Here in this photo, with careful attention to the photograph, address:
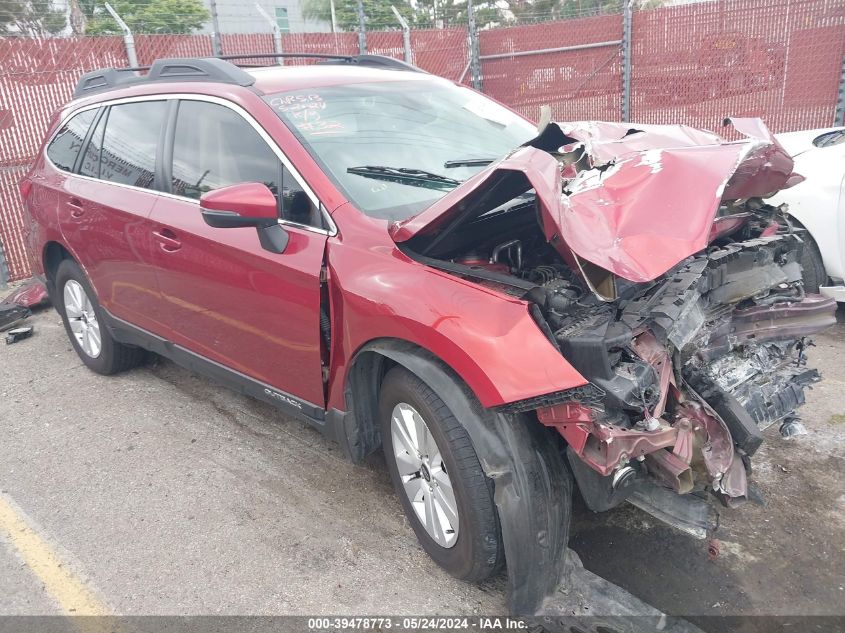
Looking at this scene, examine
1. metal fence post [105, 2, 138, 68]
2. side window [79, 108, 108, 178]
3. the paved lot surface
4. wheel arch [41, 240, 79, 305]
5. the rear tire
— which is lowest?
the paved lot surface

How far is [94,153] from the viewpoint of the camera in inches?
170

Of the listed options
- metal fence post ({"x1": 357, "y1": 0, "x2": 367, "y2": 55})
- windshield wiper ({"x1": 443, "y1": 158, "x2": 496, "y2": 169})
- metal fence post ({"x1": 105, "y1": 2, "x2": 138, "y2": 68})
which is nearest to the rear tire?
windshield wiper ({"x1": 443, "y1": 158, "x2": 496, "y2": 169})

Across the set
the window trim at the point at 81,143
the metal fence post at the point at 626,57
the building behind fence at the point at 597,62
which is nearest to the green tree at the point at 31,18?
the building behind fence at the point at 597,62

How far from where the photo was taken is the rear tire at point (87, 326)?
15.2ft

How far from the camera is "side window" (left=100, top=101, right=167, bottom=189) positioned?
3.77m

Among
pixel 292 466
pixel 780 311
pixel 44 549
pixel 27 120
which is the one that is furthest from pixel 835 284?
pixel 27 120

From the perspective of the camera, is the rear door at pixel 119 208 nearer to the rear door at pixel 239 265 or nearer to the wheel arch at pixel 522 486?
the rear door at pixel 239 265

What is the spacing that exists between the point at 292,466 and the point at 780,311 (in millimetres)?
2450

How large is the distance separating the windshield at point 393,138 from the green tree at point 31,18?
6955 millimetres

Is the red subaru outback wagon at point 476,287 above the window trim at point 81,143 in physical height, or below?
below

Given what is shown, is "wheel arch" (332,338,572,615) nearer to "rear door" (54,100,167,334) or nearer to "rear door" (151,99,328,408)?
"rear door" (151,99,328,408)

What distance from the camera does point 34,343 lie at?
5789mm

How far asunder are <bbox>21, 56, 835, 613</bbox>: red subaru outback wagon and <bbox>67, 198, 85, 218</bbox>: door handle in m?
0.42

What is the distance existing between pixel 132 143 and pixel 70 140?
0.98m
